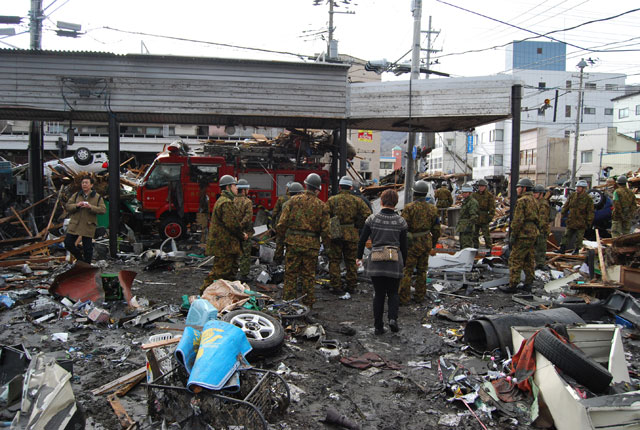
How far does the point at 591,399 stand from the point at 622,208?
1007cm

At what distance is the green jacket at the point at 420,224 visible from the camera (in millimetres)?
7039

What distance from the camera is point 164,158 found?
12.9m

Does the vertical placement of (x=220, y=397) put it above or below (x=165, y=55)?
below

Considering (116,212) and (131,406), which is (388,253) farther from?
(116,212)

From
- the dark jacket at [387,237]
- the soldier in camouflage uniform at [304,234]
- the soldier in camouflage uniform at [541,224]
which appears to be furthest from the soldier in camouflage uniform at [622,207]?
the soldier in camouflage uniform at [304,234]

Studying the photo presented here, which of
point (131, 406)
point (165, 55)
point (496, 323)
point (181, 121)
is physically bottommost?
A: point (131, 406)

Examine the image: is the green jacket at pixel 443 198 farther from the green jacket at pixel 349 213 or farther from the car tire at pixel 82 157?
A: the car tire at pixel 82 157

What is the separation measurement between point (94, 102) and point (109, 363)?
8.02 meters

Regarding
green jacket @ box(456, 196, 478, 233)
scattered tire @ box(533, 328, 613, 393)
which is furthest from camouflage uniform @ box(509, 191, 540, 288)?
scattered tire @ box(533, 328, 613, 393)

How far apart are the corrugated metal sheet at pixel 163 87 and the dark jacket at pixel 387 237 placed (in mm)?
5857

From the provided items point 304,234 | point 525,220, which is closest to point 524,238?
point 525,220

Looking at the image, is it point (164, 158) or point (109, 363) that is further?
point (164, 158)

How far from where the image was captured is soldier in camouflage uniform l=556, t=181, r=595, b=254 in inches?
417

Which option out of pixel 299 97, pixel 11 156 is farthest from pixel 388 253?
pixel 11 156
